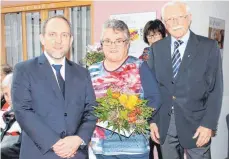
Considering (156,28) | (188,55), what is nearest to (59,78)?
(188,55)

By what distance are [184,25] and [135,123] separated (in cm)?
76

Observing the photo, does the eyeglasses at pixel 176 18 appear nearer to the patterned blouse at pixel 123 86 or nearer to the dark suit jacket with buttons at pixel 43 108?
the patterned blouse at pixel 123 86

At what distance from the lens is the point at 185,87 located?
1986 mm

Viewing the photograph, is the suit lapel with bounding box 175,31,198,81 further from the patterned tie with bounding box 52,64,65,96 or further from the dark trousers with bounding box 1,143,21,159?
the dark trousers with bounding box 1,143,21,159

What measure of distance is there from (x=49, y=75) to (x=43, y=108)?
198 millimetres

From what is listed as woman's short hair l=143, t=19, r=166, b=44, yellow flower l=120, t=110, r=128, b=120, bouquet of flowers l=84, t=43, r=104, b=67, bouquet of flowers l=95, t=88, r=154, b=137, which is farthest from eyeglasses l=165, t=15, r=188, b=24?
woman's short hair l=143, t=19, r=166, b=44

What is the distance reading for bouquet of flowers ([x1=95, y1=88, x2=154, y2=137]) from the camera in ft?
5.75

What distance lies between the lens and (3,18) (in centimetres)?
652

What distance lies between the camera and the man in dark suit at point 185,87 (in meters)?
1.97

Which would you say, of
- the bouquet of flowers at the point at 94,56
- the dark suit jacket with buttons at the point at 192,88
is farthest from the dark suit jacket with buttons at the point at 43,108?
the bouquet of flowers at the point at 94,56

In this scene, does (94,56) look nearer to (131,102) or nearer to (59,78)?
(59,78)

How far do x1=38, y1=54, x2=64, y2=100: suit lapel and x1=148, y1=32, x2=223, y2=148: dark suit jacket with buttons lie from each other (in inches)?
28.6

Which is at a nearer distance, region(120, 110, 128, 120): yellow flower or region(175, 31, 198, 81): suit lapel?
region(120, 110, 128, 120): yellow flower

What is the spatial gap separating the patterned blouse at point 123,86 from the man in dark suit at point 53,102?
11cm
